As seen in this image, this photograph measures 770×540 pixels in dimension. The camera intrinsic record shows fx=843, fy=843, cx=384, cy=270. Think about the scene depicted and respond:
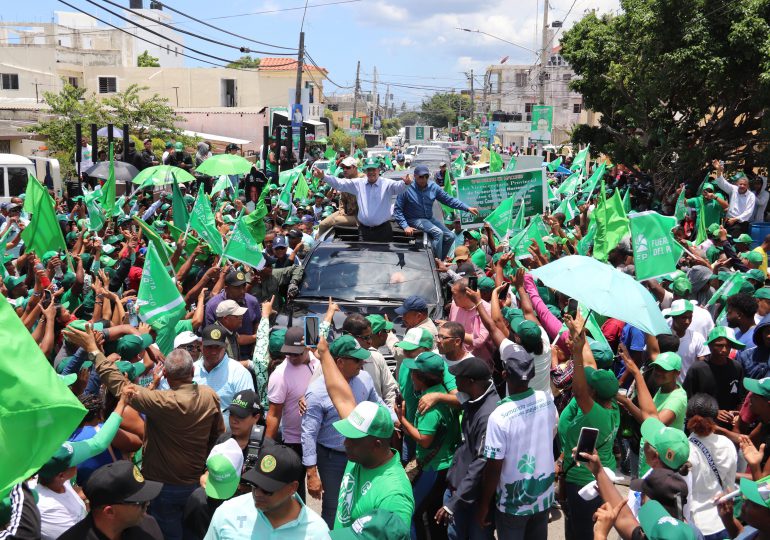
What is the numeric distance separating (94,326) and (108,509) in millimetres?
2870

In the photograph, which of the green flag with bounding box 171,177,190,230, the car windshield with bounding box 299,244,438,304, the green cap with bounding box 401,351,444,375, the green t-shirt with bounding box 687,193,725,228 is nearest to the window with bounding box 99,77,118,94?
the green flag with bounding box 171,177,190,230

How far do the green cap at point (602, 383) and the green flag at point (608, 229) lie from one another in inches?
210

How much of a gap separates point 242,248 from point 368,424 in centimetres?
495

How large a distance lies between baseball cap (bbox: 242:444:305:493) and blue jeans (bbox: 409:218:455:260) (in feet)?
21.8

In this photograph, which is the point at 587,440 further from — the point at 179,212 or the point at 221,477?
the point at 179,212

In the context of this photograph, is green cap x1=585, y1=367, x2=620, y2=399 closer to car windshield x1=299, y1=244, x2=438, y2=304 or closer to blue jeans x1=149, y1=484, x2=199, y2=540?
blue jeans x1=149, y1=484, x2=199, y2=540

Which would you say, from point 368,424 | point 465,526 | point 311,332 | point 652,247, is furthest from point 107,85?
point 368,424

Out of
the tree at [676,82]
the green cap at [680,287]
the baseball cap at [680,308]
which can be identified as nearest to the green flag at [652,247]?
the green cap at [680,287]

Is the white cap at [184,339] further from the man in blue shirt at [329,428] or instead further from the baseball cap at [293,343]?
the man in blue shirt at [329,428]

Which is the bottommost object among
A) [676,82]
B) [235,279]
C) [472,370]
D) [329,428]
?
[329,428]

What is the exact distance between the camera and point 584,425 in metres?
4.68

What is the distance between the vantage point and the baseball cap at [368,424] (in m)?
3.70

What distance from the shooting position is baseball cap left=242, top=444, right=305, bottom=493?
10.7 ft

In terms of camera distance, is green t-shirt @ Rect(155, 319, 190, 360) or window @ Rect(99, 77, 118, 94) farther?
window @ Rect(99, 77, 118, 94)
